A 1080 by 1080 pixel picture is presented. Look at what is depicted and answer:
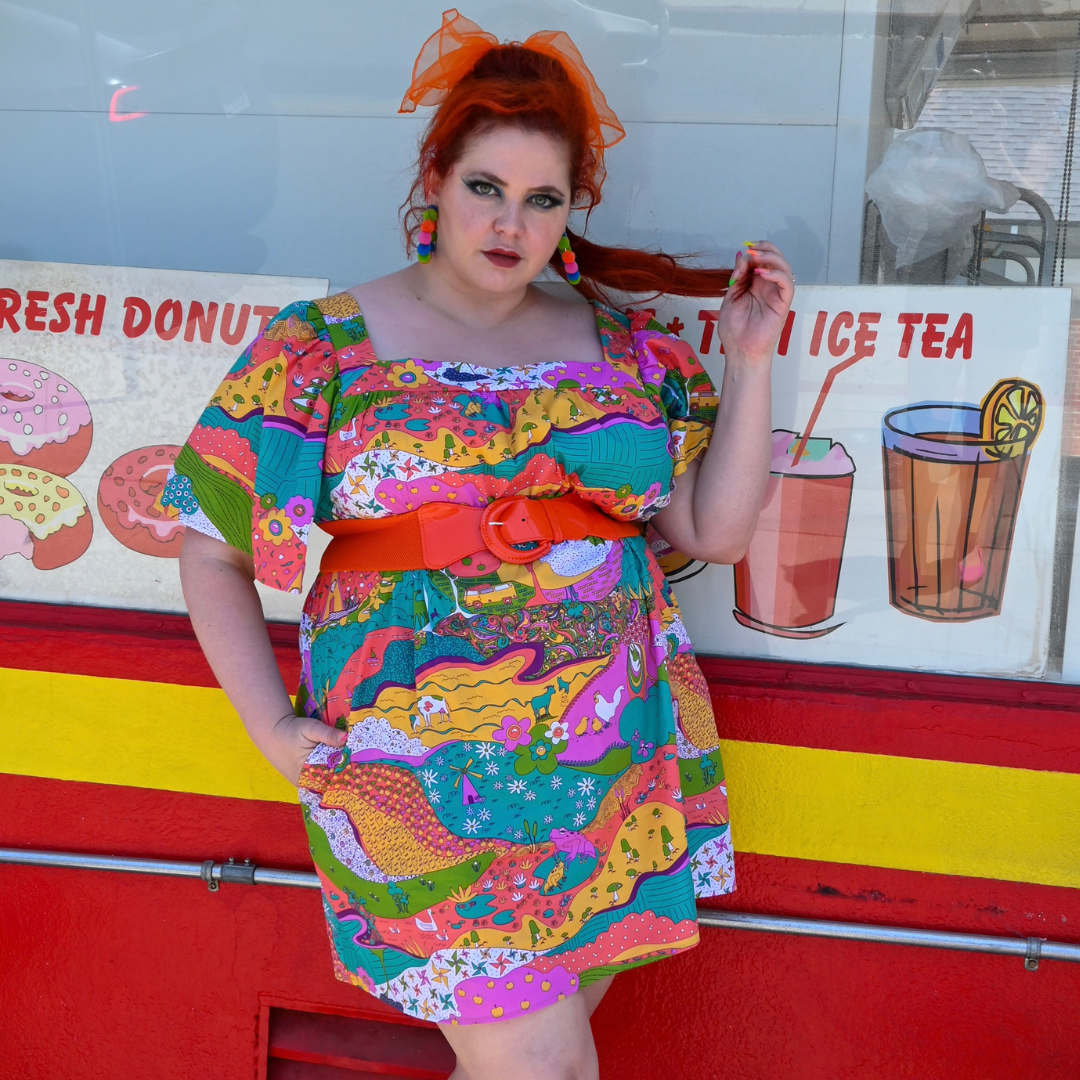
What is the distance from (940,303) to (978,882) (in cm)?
103

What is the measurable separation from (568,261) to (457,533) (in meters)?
0.57

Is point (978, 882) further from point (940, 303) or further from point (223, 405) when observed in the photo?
point (223, 405)

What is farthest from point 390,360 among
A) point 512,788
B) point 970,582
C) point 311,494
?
point 970,582

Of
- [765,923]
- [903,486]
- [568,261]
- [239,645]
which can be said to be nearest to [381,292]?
[568,261]

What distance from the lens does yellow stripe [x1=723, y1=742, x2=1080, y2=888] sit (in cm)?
181

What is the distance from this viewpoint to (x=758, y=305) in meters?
1.62

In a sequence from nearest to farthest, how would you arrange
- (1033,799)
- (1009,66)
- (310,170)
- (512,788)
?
(512,788) < (1033,799) < (1009,66) < (310,170)

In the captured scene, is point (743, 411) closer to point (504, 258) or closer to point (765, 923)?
point (504, 258)

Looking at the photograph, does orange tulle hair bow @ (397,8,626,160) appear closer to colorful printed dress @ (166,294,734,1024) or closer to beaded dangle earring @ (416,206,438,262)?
beaded dangle earring @ (416,206,438,262)

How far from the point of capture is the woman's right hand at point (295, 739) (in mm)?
1438

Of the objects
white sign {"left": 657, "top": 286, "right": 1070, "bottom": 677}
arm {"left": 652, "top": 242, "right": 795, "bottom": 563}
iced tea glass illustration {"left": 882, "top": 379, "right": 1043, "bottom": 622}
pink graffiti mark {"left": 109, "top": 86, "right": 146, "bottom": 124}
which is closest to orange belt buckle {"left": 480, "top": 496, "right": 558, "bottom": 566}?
arm {"left": 652, "top": 242, "right": 795, "bottom": 563}

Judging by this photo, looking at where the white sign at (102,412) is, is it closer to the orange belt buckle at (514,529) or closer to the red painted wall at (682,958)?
the red painted wall at (682,958)

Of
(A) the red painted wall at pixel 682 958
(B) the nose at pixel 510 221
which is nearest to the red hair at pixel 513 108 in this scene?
(B) the nose at pixel 510 221

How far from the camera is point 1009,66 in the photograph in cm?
197
